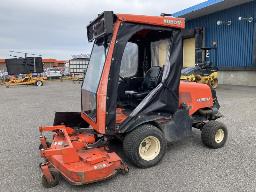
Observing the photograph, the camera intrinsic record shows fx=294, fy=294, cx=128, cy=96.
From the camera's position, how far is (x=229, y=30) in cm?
1725

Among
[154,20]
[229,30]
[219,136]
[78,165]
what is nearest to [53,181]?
[78,165]

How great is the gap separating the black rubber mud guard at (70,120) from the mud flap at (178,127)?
1496 mm

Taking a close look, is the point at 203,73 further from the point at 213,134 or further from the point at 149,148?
the point at 149,148

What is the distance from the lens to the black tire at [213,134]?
4.97 meters

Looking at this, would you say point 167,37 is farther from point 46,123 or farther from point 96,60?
point 46,123

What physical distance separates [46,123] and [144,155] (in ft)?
13.9

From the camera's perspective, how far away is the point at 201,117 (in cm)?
529

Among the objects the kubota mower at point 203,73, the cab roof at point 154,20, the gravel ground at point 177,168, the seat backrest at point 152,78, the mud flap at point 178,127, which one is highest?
the cab roof at point 154,20

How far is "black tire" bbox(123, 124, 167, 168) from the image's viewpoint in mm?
4094

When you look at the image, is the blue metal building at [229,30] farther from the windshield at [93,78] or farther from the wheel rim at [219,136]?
the windshield at [93,78]

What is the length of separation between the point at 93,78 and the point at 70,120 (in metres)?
1.00

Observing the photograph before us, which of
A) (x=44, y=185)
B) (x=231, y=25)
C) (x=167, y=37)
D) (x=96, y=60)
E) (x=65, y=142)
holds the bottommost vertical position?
(x=44, y=185)

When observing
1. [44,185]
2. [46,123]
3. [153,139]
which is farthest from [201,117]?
[46,123]

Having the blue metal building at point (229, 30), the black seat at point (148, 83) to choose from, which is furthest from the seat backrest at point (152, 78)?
the blue metal building at point (229, 30)
